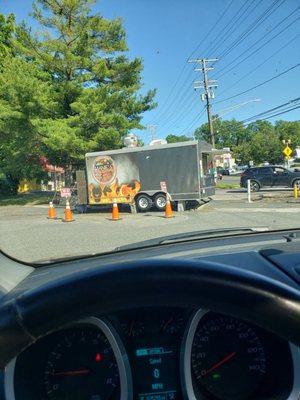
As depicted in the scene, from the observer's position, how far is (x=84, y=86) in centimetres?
2070

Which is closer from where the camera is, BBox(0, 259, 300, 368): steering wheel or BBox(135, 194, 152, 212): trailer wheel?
BBox(0, 259, 300, 368): steering wheel

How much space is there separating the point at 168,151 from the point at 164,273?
1635 centimetres

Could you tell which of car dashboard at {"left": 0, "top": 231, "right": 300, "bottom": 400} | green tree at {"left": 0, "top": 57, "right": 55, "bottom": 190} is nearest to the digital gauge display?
car dashboard at {"left": 0, "top": 231, "right": 300, "bottom": 400}

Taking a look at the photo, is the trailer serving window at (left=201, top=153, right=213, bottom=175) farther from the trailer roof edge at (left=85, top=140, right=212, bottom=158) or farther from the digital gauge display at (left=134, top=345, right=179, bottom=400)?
the digital gauge display at (left=134, top=345, right=179, bottom=400)

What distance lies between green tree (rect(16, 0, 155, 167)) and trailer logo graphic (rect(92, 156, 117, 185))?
2.26 feet

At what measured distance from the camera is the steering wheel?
3.58ft

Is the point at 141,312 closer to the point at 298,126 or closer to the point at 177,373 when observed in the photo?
the point at 177,373

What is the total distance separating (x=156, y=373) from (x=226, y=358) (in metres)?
0.25

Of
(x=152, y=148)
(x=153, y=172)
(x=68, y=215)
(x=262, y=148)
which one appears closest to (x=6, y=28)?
(x=153, y=172)

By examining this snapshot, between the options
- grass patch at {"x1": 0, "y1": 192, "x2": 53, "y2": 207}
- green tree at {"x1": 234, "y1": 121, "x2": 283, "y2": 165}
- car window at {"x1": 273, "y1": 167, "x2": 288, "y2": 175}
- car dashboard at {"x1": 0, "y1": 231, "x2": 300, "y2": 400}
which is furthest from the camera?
green tree at {"x1": 234, "y1": 121, "x2": 283, "y2": 165}

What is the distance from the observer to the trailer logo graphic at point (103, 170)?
18656mm

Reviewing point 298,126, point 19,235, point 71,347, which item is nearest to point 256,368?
point 71,347

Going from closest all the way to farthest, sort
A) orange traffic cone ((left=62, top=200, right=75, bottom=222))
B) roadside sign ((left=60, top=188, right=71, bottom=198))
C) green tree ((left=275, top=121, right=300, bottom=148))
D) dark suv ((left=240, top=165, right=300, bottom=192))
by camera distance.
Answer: roadside sign ((left=60, top=188, right=71, bottom=198)) < orange traffic cone ((left=62, top=200, right=75, bottom=222)) < dark suv ((left=240, top=165, right=300, bottom=192)) < green tree ((left=275, top=121, right=300, bottom=148))

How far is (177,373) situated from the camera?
5.93 ft
